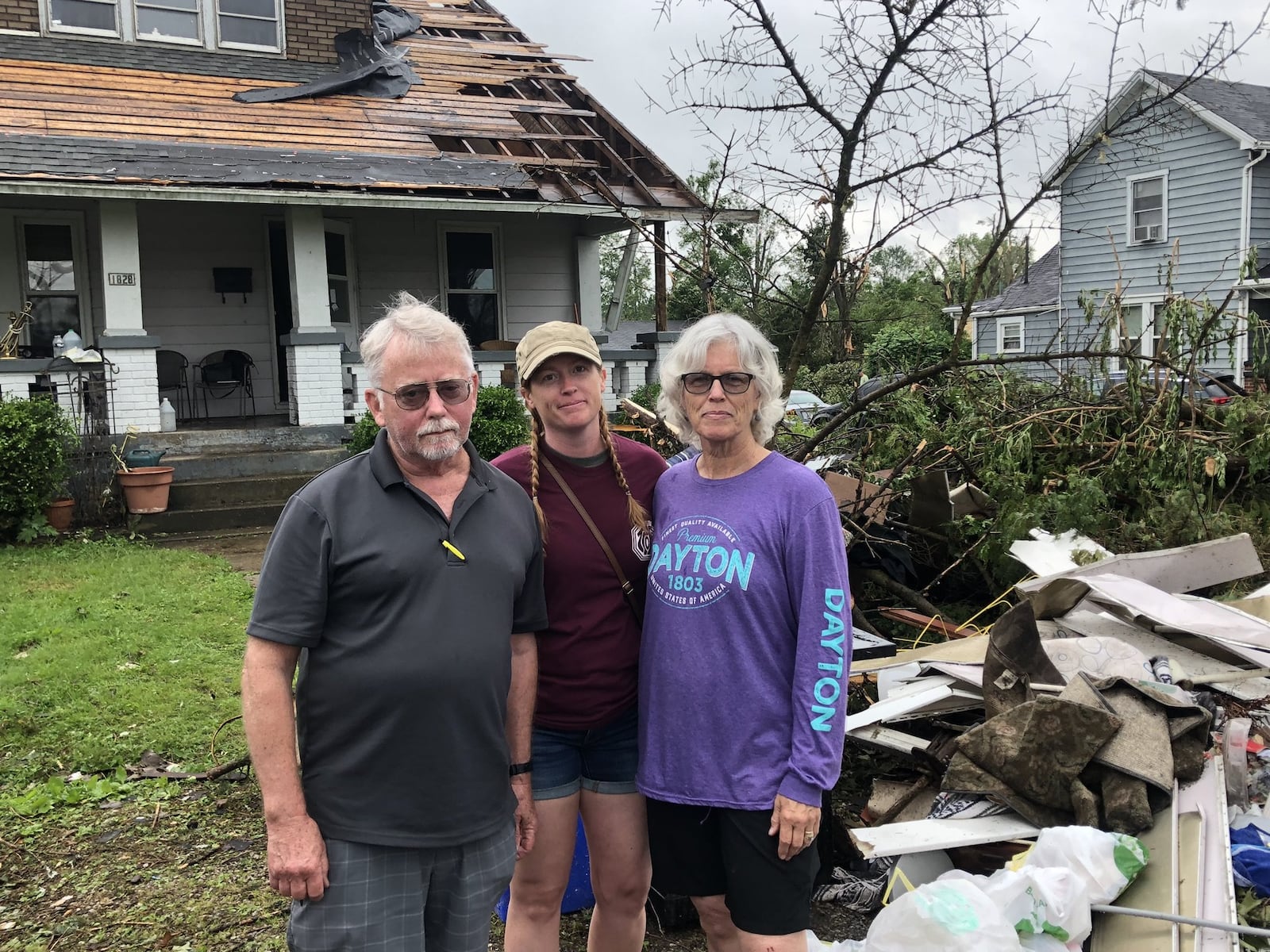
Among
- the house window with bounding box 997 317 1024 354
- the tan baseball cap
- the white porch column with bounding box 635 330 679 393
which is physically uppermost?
the house window with bounding box 997 317 1024 354

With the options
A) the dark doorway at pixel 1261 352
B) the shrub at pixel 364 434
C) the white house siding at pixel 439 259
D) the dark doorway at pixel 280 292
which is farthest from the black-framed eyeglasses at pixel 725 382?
the dark doorway at pixel 280 292

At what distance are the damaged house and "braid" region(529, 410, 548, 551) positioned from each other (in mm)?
8813

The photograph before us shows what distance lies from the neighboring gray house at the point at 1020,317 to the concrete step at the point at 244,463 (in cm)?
1722

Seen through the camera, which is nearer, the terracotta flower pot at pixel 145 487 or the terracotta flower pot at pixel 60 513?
the terracotta flower pot at pixel 60 513

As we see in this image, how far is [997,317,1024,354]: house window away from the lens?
26.3 m

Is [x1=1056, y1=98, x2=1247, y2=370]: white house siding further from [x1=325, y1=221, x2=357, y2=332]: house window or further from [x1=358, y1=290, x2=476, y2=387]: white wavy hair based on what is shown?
[x1=358, y1=290, x2=476, y2=387]: white wavy hair

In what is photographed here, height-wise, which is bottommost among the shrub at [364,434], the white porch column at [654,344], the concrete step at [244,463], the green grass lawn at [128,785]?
the green grass lawn at [128,785]

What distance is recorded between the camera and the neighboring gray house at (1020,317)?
2453 cm

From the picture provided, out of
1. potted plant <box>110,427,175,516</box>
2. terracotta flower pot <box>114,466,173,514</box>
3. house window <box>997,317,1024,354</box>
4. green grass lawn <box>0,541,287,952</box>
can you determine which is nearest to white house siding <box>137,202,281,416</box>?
potted plant <box>110,427,175,516</box>

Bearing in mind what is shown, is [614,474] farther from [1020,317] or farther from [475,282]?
[1020,317]

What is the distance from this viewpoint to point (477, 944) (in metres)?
2.30

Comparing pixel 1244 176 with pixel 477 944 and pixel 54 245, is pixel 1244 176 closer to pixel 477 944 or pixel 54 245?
pixel 54 245

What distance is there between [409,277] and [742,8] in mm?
10303

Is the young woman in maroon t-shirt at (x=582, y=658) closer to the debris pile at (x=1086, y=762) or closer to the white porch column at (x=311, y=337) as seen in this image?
the debris pile at (x=1086, y=762)
